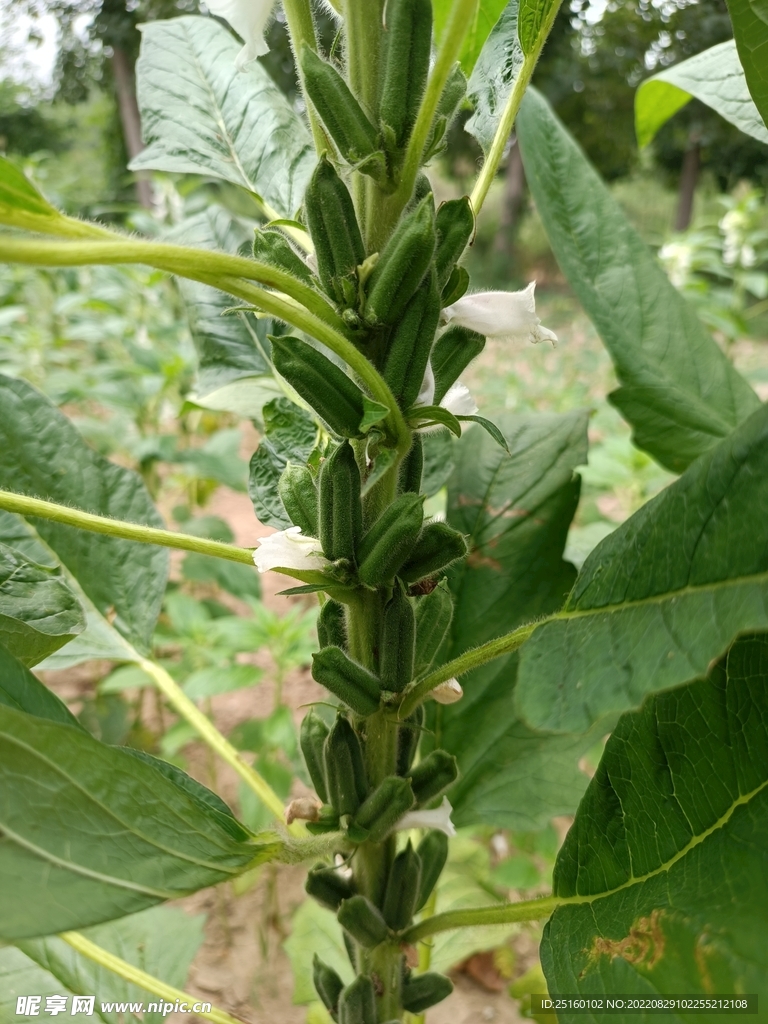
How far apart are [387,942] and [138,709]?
4.18 ft

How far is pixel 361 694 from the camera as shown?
458mm

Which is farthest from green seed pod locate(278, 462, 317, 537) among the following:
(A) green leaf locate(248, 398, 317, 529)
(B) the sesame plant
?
(A) green leaf locate(248, 398, 317, 529)

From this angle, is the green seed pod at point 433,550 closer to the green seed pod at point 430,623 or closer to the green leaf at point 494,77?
the green seed pod at point 430,623

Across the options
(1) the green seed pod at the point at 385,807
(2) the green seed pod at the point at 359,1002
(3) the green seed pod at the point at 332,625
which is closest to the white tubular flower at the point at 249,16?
(3) the green seed pod at the point at 332,625

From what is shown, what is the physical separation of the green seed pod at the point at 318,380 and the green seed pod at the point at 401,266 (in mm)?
37

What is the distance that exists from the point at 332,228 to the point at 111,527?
0.22 m

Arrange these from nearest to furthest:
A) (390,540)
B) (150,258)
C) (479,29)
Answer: (150,258) < (390,540) < (479,29)

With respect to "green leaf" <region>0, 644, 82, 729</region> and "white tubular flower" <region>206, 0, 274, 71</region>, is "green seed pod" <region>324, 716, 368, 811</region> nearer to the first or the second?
"green leaf" <region>0, 644, 82, 729</region>

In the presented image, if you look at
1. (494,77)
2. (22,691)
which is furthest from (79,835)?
(494,77)

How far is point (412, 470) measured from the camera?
462 millimetres

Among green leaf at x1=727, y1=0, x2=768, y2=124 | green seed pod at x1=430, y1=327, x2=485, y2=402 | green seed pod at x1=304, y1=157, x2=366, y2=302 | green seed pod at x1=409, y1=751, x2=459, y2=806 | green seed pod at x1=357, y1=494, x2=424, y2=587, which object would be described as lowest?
green seed pod at x1=409, y1=751, x2=459, y2=806

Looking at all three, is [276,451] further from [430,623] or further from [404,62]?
[404,62]

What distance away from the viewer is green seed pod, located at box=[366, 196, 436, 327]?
37cm

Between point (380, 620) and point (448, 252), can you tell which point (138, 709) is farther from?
point (448, 252)
